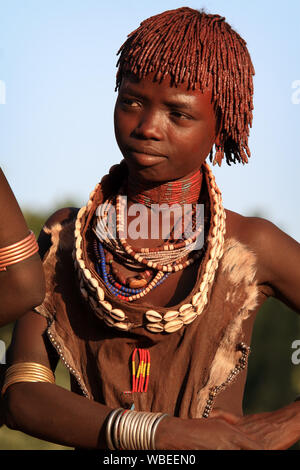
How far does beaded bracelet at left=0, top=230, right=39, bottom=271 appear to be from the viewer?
3.24 m

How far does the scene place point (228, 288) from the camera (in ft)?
13.9

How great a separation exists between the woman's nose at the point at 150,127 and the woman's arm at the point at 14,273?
0.87 m

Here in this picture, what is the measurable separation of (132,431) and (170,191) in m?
1.20

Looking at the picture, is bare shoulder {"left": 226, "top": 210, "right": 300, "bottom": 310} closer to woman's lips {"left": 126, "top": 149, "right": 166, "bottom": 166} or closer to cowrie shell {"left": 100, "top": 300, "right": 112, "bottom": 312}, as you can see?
woman's lips {"left": 126, "top": 149, "right": 166, "bottom": 166}

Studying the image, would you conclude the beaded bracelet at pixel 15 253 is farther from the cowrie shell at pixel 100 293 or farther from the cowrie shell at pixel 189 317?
the cowrie shell at pixel 189 317

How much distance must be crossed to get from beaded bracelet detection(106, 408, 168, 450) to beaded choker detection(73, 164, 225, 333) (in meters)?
0.46

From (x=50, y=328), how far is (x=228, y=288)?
920 millimetres

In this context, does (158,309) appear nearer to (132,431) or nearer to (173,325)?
(173,325)

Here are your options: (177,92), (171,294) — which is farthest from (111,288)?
(177,92)

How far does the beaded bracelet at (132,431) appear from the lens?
371 cm

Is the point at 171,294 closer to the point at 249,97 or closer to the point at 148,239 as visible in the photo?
the point at 148,239

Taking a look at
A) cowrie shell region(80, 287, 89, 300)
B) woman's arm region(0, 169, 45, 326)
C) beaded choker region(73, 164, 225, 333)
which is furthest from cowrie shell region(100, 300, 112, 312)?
woman's arm region(0, 169, 45, 326)

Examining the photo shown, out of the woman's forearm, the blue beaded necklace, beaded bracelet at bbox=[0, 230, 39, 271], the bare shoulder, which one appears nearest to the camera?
beaded bracelet at bbox=[0, 230, 39, 271]

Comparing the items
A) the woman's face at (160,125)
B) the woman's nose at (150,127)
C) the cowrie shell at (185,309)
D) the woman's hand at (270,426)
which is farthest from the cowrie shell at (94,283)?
the woman's hand at (270,426)
